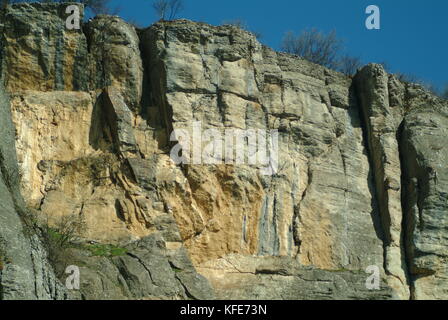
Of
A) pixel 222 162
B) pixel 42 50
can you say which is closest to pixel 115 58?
pixel 42 50

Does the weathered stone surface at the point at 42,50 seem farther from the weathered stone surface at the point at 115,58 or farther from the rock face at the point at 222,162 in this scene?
the weathered stone surface at the point at 115,58

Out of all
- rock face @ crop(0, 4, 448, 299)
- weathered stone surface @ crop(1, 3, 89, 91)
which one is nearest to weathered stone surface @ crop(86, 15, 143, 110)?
rock face @ crop(0, 4, 448, 299)

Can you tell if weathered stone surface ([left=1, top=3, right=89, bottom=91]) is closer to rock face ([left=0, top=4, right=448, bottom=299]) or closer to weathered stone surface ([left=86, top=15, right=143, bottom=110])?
rock face ([left=0, top=4, right=448, bottom=299])

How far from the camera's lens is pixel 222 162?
30359 millimetres

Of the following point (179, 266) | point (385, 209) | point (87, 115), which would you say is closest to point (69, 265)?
point (179, 266)

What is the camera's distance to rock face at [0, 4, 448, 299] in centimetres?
2886

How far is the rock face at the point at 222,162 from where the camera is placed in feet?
94.7

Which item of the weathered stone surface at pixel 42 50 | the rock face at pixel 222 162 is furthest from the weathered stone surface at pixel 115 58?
Result: the weathered stone surface at pixel 42 50

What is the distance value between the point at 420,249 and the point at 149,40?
28.2 ft

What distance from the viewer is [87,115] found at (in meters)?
30.6

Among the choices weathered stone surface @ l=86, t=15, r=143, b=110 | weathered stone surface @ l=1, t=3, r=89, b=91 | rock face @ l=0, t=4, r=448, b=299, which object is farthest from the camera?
weathered stone surface @ l=86, t=15, r=143, b=110

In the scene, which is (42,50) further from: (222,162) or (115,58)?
(222,162)

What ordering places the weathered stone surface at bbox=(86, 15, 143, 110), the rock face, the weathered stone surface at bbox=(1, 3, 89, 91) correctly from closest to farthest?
the rock face → the weathered stone surface at bbox=(1, 3, 89, 91) → the weathered stone surface at bbox=(86, 15, 143, 110)

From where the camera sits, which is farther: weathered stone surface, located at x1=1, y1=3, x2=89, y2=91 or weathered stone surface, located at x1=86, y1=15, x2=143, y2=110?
weathered stone surface, located at x1=86, y1=15, x2=143, y2=110
